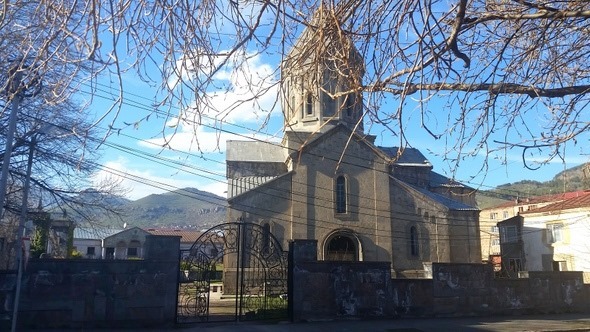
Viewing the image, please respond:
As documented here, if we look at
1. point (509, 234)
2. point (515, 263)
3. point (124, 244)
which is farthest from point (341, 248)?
point (124, 244)

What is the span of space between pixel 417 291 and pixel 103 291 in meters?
9.58

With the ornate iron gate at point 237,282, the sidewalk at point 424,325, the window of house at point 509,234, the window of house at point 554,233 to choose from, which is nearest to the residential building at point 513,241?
the window of house at point 509,234

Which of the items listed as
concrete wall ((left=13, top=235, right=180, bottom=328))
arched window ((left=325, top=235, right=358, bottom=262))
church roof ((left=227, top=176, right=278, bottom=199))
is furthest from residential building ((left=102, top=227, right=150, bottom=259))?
concrete wall ((left=13, top=235, right=180, bottom=328))

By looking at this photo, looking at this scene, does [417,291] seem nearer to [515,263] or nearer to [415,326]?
[415,326]

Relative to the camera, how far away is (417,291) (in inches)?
650

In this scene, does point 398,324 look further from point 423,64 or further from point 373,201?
point 373,201

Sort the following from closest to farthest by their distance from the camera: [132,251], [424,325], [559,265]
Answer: [424,325], [559,265], [132,251]

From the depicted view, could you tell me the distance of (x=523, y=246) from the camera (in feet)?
128

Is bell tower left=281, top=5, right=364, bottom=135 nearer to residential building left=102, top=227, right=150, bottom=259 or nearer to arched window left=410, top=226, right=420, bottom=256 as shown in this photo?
arched window left=410, top=226, right=420, bottom=256

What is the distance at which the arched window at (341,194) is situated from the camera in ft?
98.1

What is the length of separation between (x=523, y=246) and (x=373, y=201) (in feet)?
52.9

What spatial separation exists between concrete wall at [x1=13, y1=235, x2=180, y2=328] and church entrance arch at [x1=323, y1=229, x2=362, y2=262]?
15.9m

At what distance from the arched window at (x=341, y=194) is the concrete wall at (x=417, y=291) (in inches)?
503

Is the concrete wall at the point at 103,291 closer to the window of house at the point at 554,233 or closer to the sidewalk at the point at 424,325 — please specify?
the sidewalk at the point at 424,325
